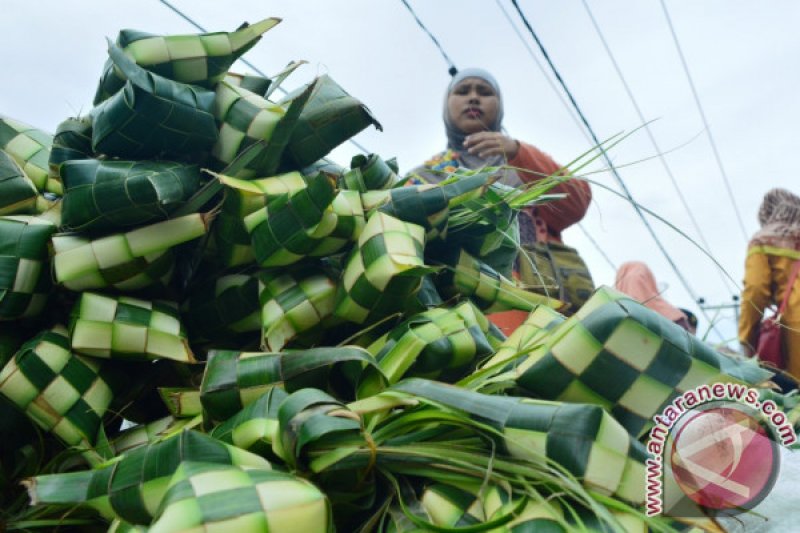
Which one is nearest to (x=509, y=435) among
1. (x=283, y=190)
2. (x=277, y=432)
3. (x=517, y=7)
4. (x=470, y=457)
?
(x=470, y=457)

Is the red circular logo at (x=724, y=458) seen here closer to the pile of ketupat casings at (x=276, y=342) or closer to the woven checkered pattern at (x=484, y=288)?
the pile of ketupat casings at (x=276, y=342)

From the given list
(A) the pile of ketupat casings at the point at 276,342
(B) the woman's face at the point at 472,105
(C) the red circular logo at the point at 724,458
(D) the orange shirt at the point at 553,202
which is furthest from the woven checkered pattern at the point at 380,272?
(B) the woman's face at the point at 472,105

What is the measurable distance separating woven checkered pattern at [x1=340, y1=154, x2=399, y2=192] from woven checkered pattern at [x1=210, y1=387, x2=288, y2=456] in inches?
9.9

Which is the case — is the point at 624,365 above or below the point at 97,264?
below

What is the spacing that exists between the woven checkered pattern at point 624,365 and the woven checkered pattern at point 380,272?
12 cm

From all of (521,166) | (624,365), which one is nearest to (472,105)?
(521,166)

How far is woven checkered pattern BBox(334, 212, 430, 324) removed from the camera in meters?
0.55

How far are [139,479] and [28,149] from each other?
16.0 inches

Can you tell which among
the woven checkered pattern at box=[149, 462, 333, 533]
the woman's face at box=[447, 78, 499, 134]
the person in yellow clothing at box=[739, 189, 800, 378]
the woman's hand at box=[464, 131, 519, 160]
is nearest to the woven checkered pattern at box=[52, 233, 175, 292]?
the woven checkered pattern at box=[149, 462, 333, 533]

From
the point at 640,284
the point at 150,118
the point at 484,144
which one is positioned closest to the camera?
the point at 150,118

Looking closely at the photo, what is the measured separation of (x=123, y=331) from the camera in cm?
56

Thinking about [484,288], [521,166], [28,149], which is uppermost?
[28,149]

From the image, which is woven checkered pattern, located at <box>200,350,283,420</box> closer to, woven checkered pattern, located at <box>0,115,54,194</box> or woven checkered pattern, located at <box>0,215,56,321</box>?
woven checkered pattern, located at <box>0,215,56,321</box>

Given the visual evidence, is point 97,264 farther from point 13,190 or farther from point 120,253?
point 13,190
